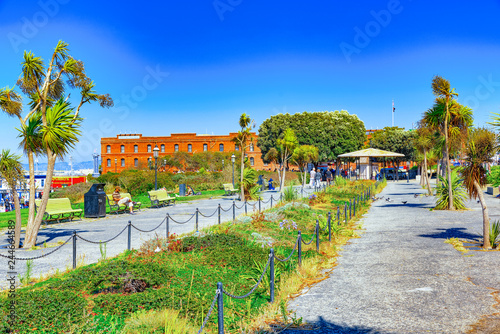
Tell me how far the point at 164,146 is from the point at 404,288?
69007 mm

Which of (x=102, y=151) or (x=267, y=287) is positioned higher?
(x=102, y=151)

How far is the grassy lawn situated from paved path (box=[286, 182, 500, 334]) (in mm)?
501

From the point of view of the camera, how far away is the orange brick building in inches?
2842

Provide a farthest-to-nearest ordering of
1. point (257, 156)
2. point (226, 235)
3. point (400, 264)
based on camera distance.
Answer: point (257, 156)
point (226, 235)
point (400, 264)

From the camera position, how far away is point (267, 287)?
6301 mm

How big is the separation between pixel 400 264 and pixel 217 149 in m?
65.4

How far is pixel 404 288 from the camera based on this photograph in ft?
20.9

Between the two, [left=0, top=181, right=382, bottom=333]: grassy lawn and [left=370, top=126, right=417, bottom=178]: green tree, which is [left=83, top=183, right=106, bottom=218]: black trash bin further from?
[left=370, top=126, right=417, bottom=178]: green tree

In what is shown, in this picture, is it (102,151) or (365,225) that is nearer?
(365,225)

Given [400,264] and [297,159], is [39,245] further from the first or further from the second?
[297,159]

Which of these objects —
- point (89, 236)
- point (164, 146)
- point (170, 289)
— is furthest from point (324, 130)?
point (170, 289)

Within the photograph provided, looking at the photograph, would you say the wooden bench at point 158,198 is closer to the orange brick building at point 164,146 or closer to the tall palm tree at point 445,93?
the tall palm tree at point 445,93

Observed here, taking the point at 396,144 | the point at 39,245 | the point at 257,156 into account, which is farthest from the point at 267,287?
the point at 257,156

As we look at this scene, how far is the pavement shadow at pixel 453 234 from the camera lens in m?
10.6
